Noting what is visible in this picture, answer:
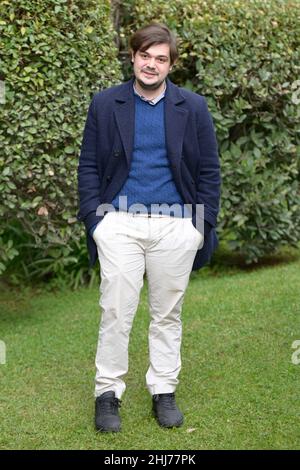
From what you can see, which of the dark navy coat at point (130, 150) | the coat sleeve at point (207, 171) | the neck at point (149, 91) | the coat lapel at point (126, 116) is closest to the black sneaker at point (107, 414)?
the dark navy coat at point (130, 150)

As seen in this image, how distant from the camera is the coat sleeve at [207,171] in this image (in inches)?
189

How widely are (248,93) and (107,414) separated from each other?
12.8ft

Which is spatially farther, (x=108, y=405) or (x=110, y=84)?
(x=110, y=84)

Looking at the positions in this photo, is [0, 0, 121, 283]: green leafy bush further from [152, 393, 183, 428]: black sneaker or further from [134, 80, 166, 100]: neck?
[152, 393, 183, 428]: black sneaker

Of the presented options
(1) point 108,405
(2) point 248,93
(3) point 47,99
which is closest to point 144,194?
(1) point 108,405

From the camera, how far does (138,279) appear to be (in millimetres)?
4695

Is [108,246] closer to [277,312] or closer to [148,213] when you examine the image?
[148,213]

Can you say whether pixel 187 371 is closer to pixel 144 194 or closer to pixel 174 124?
pixel 144 194

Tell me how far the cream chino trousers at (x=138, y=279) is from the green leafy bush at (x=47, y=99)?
1.84 metres

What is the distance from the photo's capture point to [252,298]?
281 inches

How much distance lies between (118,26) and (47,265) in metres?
2.16

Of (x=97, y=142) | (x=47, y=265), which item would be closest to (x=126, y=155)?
(x=97, y=142)

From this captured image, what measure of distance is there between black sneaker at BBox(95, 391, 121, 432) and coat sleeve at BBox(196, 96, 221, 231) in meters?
0.98

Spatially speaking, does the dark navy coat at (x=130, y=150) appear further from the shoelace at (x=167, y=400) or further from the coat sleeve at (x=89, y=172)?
the shoelace at (x=167, y=400)
